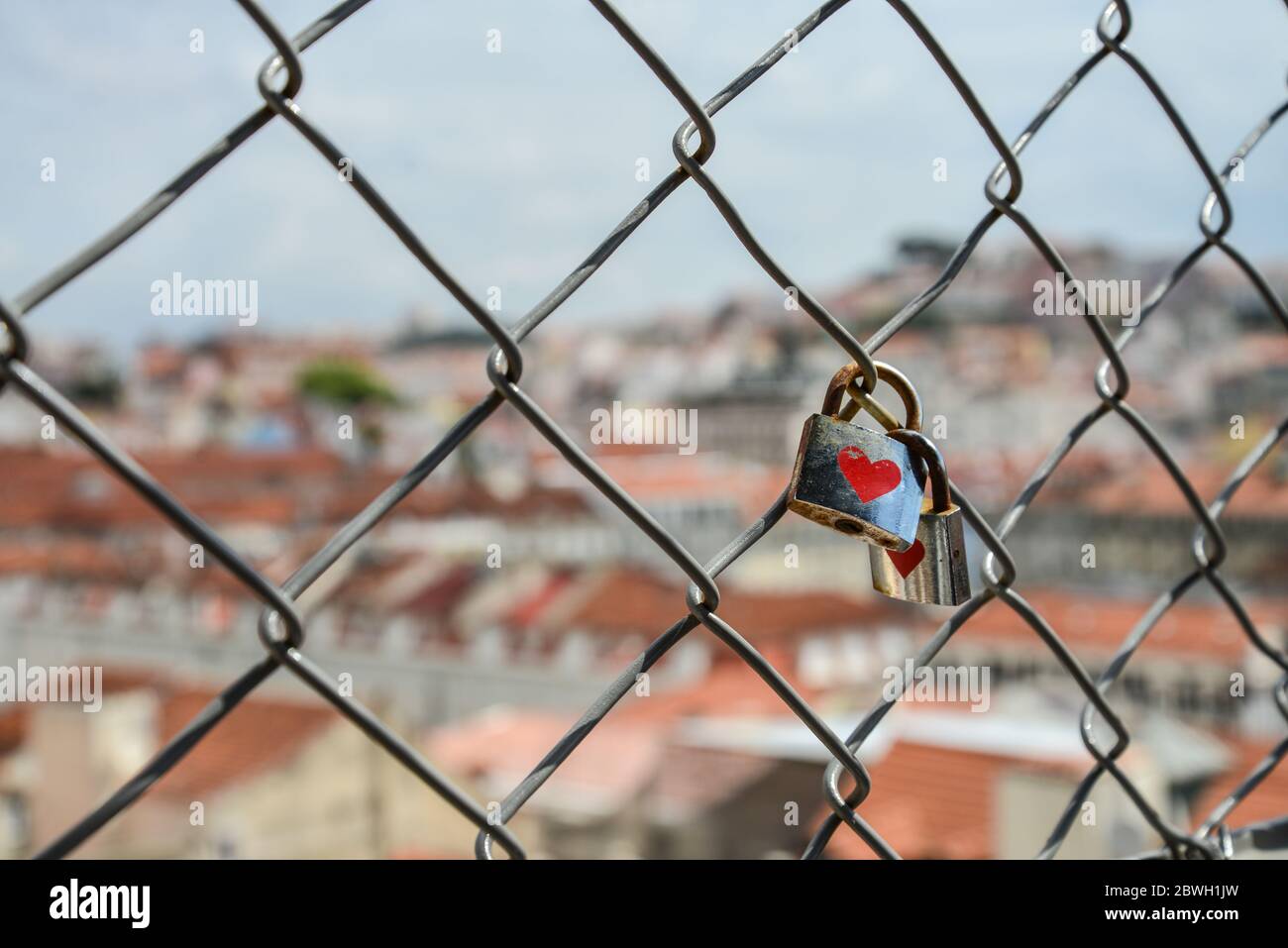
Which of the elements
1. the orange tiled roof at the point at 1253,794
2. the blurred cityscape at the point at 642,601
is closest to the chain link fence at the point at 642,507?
the blurred cityscape at the point at 642,601

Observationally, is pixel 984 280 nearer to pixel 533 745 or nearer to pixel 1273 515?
pixel 1273 515

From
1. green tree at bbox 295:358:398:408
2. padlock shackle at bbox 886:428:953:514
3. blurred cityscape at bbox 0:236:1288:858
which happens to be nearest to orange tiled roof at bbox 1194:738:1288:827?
blurred cityscape at bbox 0:236:1288:858

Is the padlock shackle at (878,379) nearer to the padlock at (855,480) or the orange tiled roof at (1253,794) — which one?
the padlock at (855,480)

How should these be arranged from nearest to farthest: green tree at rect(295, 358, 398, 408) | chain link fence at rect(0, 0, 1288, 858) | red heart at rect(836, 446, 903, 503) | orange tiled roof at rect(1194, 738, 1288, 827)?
1. chain link fence at rect(0, 0, 1288, 858)
2. red heart at rect(836, 446, 903, 503)
3. orange tiled roof at rect(1194, 738, 1288, 827)
4. green tree at rect(295, 358, 398, 408)

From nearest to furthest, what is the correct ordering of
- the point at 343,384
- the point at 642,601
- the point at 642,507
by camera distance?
the point at 642,507, the point at 642,601, the point at 343,384

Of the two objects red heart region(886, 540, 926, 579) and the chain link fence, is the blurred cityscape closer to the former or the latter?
the chain link fence

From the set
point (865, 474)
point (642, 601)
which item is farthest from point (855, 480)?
point (642, 601)

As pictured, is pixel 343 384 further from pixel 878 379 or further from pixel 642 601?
pixel 878 379
